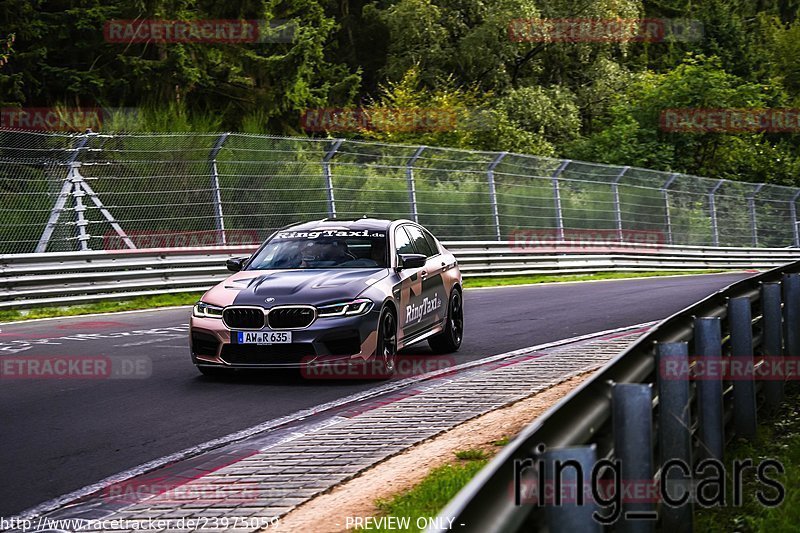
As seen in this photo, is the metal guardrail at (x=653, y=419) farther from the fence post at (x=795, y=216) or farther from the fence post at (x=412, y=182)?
the fence post at (x=795, y=216)

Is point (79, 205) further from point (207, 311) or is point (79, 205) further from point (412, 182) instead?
point (207, 311)

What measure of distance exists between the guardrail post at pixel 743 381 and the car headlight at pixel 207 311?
481 centimetres

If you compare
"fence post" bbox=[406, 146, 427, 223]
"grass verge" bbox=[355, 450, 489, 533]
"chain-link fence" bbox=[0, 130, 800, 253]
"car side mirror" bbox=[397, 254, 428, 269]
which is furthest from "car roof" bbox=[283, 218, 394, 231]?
"fence post" bbox=[406, 146, 427, 223]

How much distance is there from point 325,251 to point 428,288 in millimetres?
1200

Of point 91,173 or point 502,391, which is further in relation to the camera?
point 91,173

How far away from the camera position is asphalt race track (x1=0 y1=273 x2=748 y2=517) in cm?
790

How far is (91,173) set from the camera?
20562mm

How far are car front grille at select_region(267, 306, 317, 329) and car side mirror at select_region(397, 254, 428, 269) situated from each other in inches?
53.7

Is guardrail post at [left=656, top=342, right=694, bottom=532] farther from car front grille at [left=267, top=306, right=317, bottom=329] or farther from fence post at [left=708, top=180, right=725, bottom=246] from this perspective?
fence post at [left=708, top=180, right=725, bottom=246]

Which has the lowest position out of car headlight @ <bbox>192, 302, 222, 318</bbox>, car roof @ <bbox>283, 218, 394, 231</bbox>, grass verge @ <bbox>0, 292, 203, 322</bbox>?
grass verge @ <bbox>0, 292, 203, 322</bbox>

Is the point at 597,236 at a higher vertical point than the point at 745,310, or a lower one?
lower

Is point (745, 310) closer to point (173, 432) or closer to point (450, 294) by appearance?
point (173, 432)

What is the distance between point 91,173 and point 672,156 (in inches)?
1140

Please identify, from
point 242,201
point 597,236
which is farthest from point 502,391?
point 597,236
